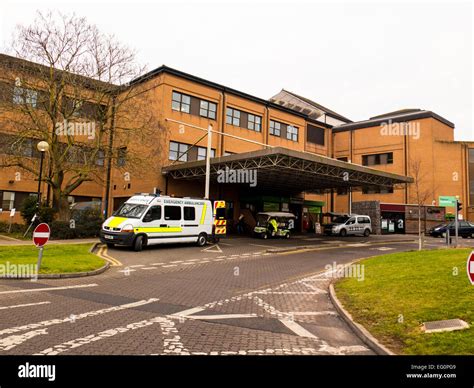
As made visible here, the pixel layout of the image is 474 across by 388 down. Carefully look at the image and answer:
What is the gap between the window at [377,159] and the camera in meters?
47.2

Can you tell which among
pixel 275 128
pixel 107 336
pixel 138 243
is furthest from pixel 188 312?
pixel 275 128

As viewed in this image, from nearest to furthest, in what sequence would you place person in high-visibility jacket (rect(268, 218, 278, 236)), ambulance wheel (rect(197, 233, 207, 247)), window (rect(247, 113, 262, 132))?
ambulance wheel (rect(197, 233, 207, 247)) < person in high-visibility jacket (rect(268, 218, 278, 236)) < window (rect(247, 113, 262, 132))

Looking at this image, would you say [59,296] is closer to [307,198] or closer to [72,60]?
[72,60]

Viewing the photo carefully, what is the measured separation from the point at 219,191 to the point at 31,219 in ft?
50.9

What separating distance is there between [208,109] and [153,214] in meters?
17.1

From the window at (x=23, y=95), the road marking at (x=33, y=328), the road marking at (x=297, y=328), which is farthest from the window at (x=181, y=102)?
the road marking at (x=297, y=328)

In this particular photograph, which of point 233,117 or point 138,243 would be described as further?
point 233,117

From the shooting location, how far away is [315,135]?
150 feet

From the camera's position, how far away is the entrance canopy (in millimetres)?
22438

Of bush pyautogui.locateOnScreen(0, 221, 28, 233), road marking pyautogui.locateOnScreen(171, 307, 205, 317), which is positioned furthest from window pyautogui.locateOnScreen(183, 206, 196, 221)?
road marking pyautogui.locateOnScreen(171, 307, 205, 317)

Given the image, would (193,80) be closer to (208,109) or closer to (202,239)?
(208,109)

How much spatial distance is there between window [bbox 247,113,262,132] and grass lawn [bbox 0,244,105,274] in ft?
77.2

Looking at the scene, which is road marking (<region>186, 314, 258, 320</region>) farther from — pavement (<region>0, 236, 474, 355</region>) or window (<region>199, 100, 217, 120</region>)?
window (<region>199, 100, 217, 120</region>)

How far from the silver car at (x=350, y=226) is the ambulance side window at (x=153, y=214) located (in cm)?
2103
